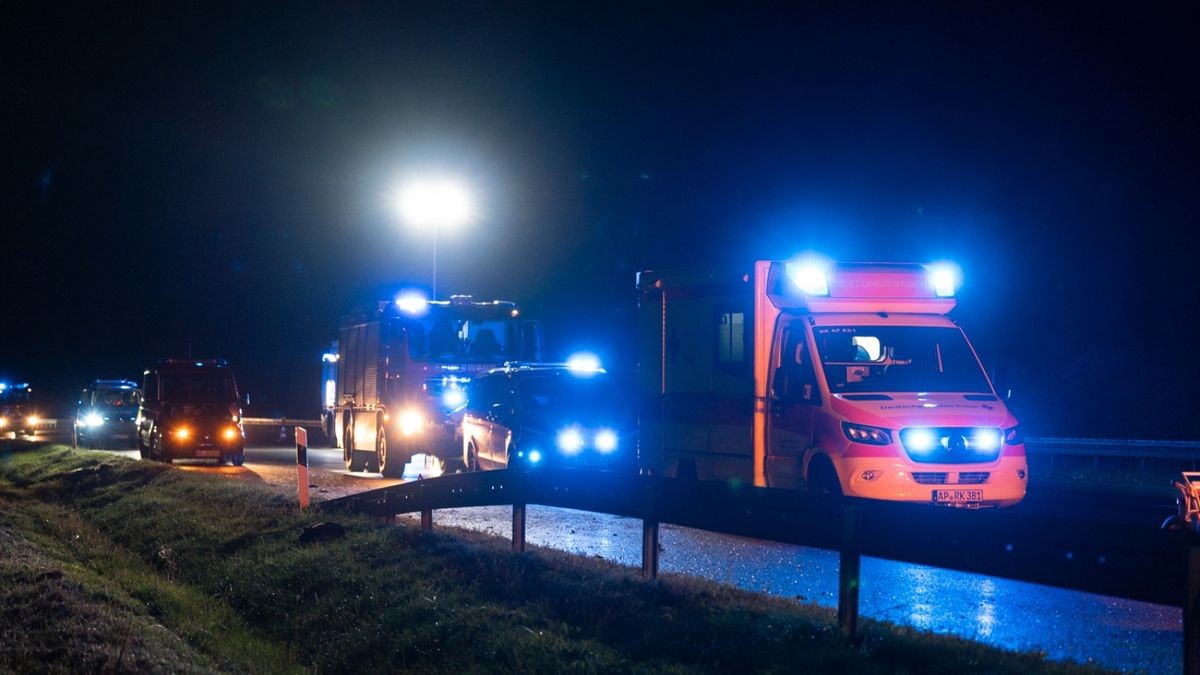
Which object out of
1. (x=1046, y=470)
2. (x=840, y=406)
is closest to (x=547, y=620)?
Answer: (x=840, y=406)

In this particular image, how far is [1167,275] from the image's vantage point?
38.4m

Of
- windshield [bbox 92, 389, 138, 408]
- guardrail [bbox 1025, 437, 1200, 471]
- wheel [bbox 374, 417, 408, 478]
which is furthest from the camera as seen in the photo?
windshield [bbox 92, 389, 138, 408]

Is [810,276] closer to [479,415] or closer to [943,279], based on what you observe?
[943,279]

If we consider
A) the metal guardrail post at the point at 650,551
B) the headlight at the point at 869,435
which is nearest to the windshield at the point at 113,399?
the headlight at the point at 869,435

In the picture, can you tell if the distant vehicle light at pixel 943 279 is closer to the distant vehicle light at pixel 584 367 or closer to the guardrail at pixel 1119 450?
the guardrail at pixel 1119 450

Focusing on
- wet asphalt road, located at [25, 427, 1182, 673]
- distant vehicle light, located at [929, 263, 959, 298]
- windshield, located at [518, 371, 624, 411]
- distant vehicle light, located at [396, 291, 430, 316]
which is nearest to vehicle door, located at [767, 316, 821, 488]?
wet asphalt road, located at [25, 427, 1182, 673]

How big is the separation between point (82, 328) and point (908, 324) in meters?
122

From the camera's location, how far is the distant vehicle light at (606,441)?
20656mm

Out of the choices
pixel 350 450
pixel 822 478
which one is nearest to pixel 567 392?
pixel 822 478

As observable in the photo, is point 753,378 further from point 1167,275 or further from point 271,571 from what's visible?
point 1167,275

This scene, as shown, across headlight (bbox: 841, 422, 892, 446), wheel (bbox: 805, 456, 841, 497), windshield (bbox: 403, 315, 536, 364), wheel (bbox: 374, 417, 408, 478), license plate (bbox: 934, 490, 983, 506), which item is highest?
windshield (bbox: 403, 315, 536, 364)

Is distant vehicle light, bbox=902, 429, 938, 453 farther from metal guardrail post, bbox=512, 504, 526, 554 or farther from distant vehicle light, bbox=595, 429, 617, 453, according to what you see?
distant vehicle light, bbox=595, 429, 617, 453

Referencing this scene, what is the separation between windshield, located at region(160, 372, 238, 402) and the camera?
102 ft

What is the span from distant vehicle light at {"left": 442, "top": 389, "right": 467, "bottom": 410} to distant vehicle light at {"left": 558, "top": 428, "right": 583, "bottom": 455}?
15.6 ft
